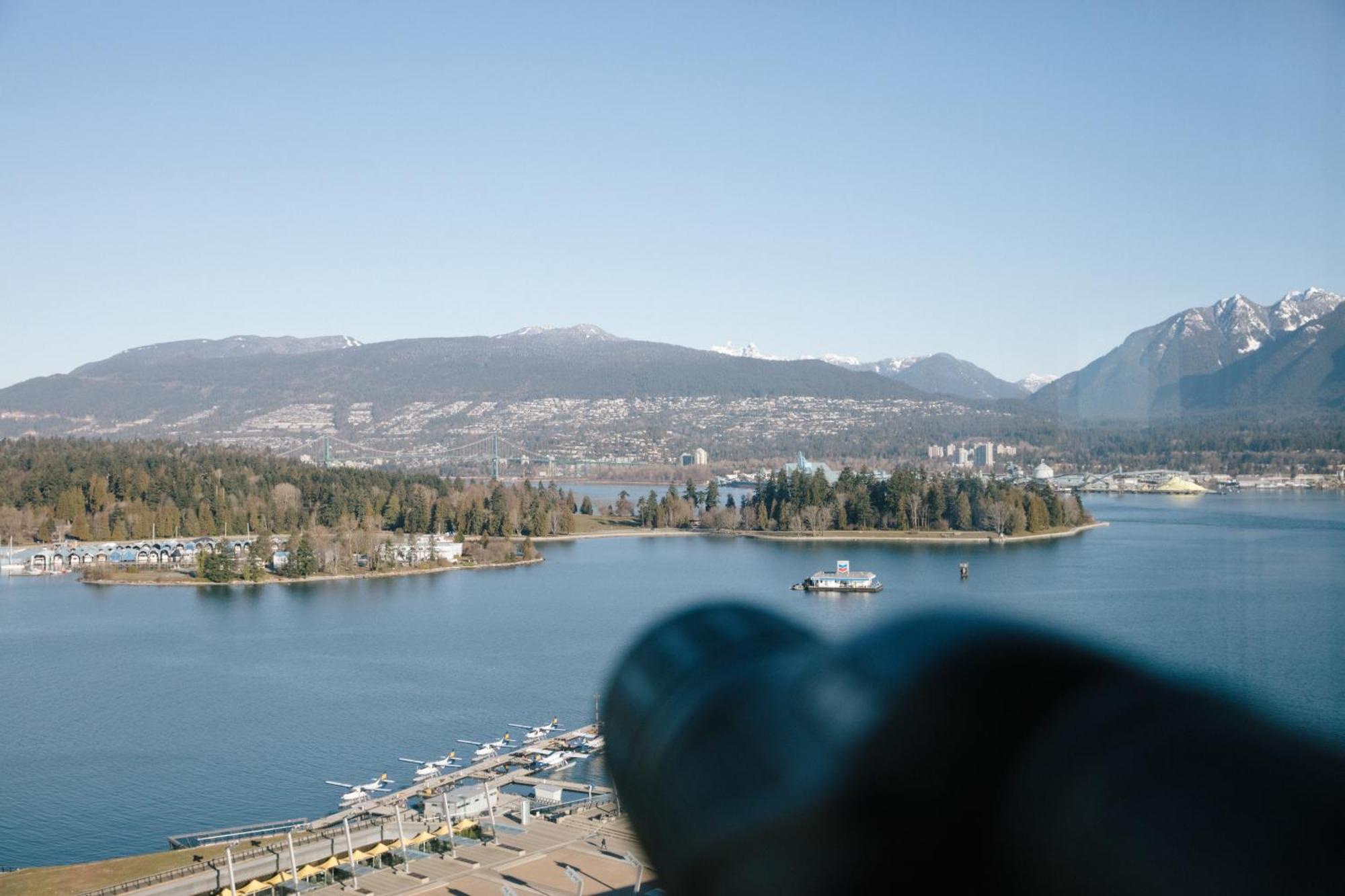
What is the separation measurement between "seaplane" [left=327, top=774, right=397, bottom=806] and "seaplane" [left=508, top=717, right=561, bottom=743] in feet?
4.47

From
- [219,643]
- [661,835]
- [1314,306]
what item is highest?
[1314,306]

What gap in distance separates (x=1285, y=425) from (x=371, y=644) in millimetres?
10260

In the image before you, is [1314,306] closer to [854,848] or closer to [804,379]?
[854,848]

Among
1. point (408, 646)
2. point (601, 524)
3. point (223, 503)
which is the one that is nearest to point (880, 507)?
point (601, 524)

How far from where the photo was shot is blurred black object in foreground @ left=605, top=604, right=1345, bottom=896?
256 mm

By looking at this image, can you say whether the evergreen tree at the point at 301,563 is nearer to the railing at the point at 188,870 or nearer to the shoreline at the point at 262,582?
the shoreline at the point at 262,582

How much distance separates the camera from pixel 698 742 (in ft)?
1.22

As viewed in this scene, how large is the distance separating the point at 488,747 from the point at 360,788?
4.74 ft

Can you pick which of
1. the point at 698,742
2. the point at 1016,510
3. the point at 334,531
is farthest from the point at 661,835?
the point at 334,531

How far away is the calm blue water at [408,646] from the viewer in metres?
6.32

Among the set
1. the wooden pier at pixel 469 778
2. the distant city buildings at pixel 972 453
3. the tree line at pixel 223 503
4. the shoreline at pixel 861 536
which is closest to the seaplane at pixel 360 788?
the wooden pier at pixel 469 778

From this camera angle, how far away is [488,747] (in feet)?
29.8

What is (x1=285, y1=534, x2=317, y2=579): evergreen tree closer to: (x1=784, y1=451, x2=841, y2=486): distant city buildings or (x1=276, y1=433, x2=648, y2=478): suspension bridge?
(x1=784, y1=451, x2=841, y2=486): distant city buildings

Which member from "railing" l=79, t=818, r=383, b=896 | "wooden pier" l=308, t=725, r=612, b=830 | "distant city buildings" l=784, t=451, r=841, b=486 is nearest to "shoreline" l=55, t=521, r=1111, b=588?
"distant city buildings" l=784, t=451, r=841, b=486
